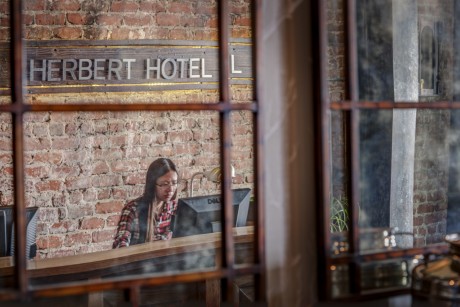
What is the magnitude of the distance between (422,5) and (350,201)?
70cm

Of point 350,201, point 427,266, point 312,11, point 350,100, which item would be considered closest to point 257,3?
point 312,11

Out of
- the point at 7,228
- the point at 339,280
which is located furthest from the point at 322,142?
the point at 7,228

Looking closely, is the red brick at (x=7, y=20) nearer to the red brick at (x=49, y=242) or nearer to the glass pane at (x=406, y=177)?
the red brick at (x=49, y=242)

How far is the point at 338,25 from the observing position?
1.08m

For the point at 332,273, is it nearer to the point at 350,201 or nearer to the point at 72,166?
the point at 350,201

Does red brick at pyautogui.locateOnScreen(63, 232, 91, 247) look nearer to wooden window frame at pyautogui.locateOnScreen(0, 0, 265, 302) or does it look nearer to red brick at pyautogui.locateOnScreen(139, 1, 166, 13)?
red brick at pyautogui.locateOnScreen(139, 1, 166, 13)

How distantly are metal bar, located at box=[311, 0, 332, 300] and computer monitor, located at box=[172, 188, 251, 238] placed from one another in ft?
5.66

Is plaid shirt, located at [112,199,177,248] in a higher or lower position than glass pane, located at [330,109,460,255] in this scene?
lower

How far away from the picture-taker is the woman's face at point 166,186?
3547mm

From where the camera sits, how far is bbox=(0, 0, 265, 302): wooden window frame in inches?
34.7

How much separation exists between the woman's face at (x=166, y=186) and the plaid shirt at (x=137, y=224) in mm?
46

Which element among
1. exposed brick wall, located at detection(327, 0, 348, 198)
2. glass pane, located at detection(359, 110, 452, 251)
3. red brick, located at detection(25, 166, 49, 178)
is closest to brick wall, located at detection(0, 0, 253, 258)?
red brick, located at detection(25, 166, 49, 178)

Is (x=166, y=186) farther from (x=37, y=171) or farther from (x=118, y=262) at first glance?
(x=118, y=262)

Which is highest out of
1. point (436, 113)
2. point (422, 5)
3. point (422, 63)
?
point (422, 5)
